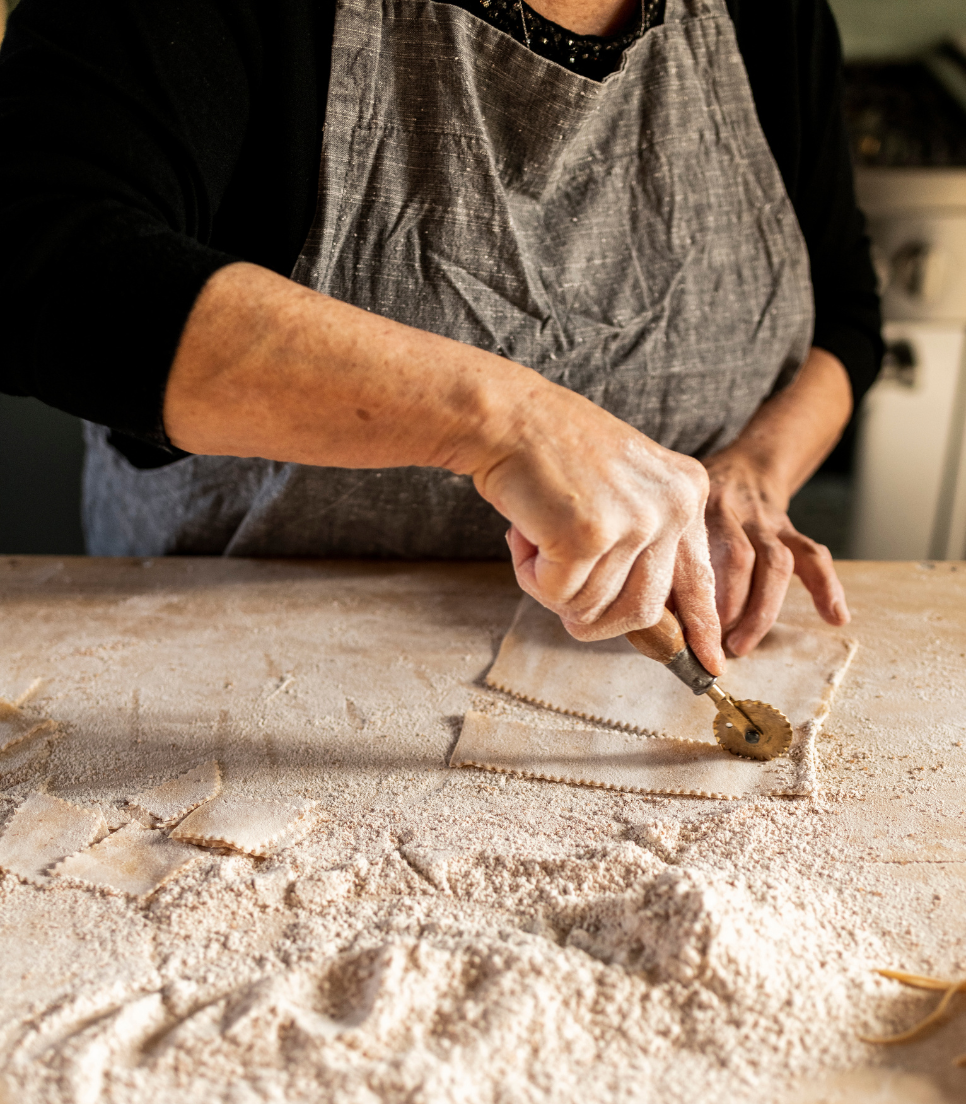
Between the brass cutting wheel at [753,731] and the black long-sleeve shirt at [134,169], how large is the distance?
0.63m

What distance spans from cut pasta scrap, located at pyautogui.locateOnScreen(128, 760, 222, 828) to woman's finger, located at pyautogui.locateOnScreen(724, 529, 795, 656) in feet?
2.11

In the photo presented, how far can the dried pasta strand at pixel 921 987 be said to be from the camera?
61 centimetres

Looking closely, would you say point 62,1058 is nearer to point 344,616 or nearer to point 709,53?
point 344,616

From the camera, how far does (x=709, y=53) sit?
123 centimetres

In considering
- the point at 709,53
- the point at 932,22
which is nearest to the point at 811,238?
the point at 709,53

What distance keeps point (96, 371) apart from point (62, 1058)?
19.9 inches

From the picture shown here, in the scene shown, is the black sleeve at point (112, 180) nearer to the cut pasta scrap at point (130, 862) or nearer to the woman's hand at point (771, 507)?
the cut pasta scrap at point (130, 862)

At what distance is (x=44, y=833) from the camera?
0.80 m

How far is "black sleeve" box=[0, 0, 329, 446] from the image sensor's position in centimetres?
72

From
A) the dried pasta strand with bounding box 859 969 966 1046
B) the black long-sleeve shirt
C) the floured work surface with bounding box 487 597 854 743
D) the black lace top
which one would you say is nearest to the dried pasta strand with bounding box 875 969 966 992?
the dried pasta strand with bounding box 859 969 966 1046

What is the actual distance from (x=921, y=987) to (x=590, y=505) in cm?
44

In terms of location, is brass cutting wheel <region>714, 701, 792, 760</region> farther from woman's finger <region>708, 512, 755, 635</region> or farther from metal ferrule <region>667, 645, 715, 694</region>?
woman's finger <region>708, 512, 755, 635</region>

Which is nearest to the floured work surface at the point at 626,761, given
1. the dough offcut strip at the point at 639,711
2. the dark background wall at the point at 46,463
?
the dough offcut strip at the point at 639,711

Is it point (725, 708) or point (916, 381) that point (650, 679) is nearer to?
point (725, 708)
